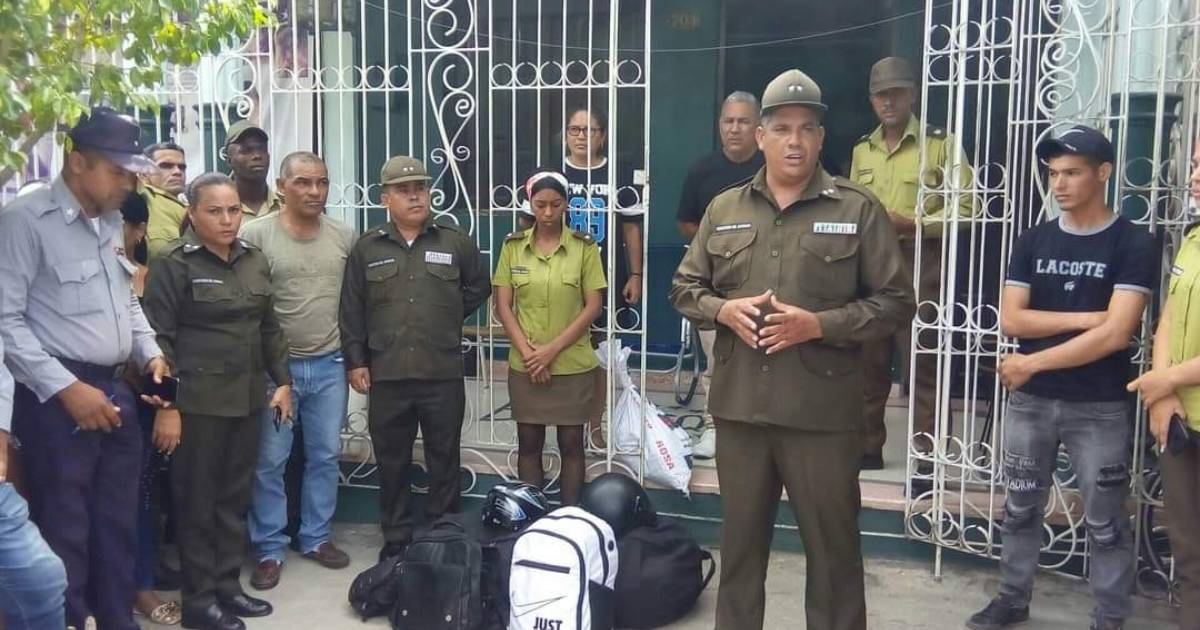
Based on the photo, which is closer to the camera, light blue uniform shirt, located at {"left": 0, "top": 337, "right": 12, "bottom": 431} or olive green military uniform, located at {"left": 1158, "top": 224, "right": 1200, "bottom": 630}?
light blue uniform shirt, located at {"left": 0, "top": 337, "right": 12, "bottom": 431}

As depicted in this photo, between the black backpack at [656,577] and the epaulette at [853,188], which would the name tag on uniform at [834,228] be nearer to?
the epaulette at [853,188]

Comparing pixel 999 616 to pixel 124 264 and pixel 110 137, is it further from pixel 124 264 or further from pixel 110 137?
pixel 110 137

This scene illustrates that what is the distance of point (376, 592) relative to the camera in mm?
4410

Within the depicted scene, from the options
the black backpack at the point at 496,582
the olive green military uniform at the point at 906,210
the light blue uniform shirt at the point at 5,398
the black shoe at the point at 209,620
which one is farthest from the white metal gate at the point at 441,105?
the light blue uniform shirt at the point at 5,398

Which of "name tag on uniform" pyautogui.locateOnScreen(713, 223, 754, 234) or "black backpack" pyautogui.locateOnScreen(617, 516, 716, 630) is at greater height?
"name tag on uniform" pyautogui.locateOnScreen(713, 223, 754, 234)

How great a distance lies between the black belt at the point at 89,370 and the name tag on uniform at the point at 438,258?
60.5 inches

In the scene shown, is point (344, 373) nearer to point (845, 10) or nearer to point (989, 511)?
point (989, 511)

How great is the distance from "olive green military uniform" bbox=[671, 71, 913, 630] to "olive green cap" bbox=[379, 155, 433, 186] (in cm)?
169

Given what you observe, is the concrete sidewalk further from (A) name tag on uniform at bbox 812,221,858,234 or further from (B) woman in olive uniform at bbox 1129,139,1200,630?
(A) name tag on uniform at bbox 812,221,858,234

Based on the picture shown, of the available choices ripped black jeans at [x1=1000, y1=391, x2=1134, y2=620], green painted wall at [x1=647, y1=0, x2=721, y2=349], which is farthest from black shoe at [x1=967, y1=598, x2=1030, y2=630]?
green painted wall at [x1=647, y1=0, x2=721, y2=349]

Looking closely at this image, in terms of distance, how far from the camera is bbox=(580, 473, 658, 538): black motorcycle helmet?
14.9 feet

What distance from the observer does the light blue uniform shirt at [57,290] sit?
335cm

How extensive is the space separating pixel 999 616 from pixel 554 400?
2.12 m

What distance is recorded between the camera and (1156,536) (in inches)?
177
